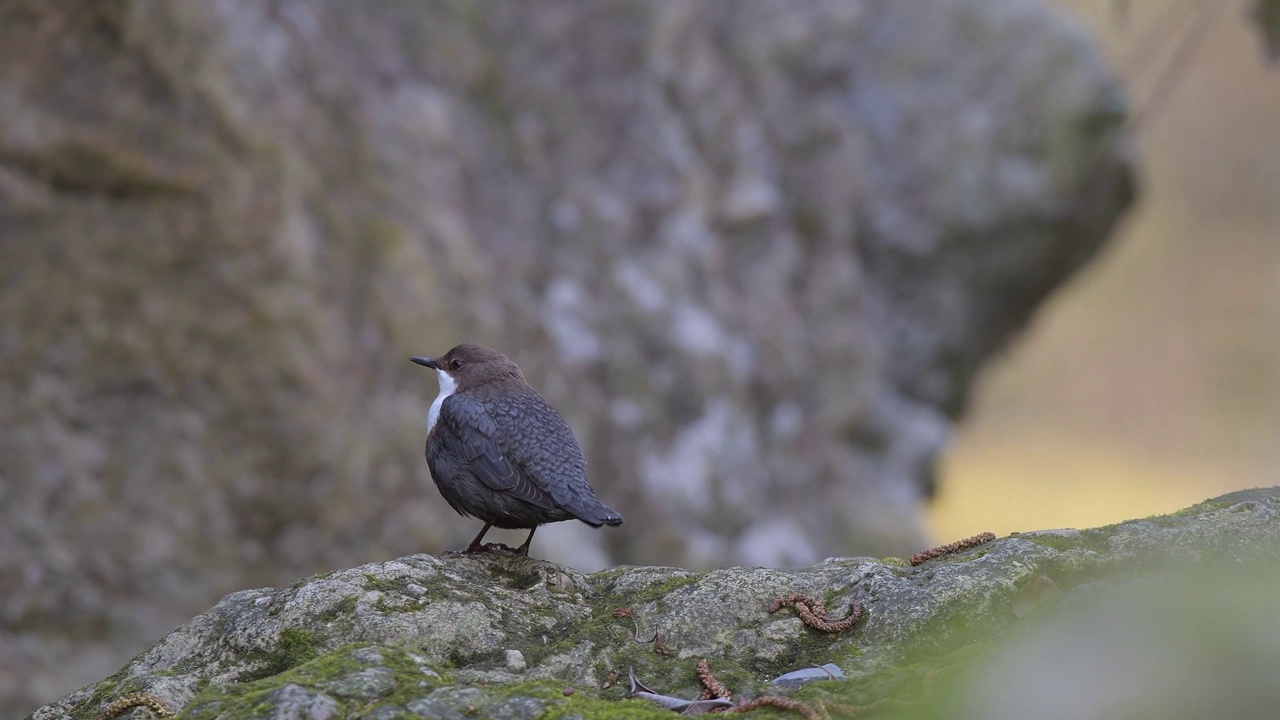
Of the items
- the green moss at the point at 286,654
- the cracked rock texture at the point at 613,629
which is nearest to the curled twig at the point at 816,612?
the cracked rock texture at the point at 613,629

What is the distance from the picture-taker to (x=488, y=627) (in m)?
3.36

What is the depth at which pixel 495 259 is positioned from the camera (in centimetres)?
922

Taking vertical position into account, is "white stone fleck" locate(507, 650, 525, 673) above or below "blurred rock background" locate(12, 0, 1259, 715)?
below

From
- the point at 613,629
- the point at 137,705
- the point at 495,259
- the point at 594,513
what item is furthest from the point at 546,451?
the point at 495,259

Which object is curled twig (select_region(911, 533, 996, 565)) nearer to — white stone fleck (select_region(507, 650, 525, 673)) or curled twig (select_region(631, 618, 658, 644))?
curled twig (select_region(631, 618, 658, 644))

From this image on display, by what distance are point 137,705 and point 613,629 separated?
127cm

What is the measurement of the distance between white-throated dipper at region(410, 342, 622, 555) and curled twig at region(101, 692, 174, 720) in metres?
1.47

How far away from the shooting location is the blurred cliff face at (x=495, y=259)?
734 centimetres

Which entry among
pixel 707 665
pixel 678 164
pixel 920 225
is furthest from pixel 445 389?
pixel 920 225

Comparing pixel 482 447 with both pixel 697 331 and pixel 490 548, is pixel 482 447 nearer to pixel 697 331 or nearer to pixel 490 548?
pixel 490 548

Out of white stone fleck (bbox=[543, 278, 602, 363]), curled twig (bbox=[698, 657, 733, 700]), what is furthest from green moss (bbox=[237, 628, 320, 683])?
white stone fleck (bbox=[543, 278, 602, 363])

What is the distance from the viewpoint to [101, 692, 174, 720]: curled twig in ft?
9.77

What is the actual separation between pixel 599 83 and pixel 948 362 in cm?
Answer: 440

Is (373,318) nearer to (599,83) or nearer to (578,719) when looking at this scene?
(599,83)
